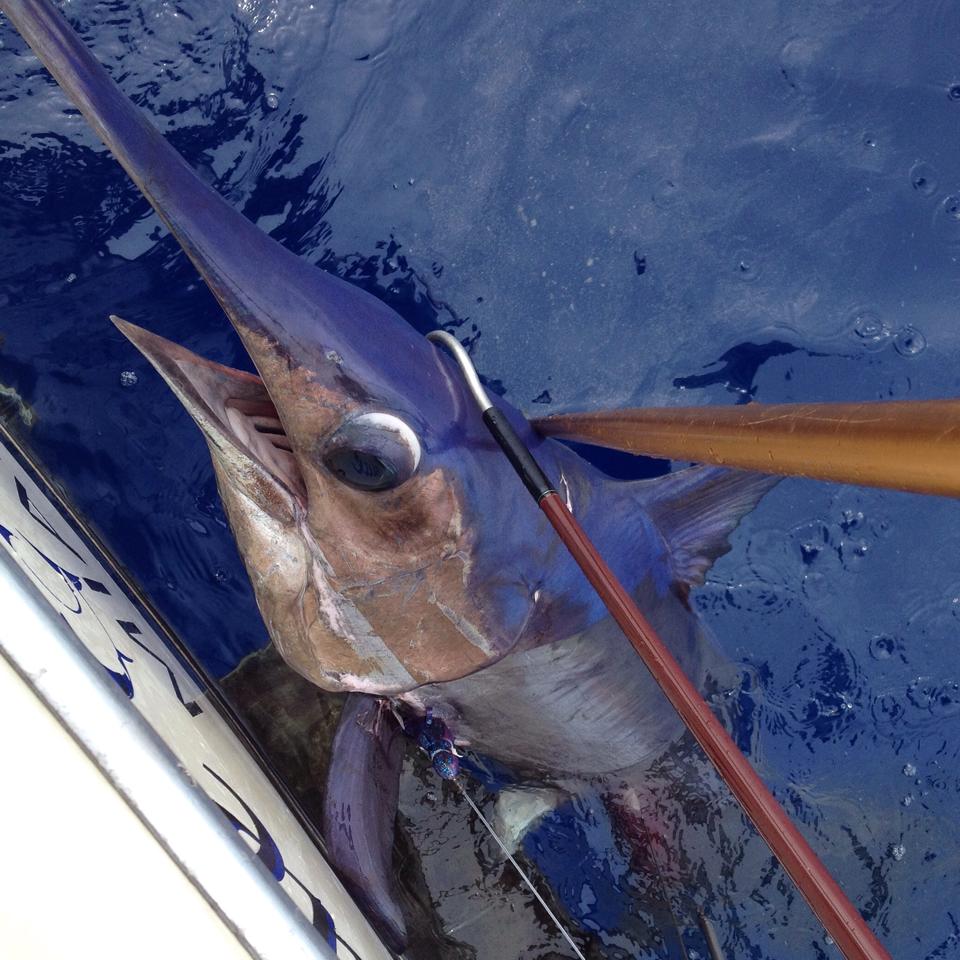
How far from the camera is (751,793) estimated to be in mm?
1404

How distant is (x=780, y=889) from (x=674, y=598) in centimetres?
144

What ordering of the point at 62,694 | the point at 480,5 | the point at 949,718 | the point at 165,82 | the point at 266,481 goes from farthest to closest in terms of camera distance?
the point at 949,718 → the point at 480,5 → the point at 165,82 → the point at 266,481 → the point at 62,694

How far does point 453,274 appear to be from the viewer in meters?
3.41

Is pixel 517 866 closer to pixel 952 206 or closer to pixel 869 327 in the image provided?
pixel 869 327

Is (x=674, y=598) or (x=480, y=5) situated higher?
(x=480, y=5)

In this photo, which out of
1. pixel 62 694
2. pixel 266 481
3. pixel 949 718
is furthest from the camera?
pixel 949 718

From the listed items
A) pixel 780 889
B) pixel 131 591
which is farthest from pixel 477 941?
pixel 131 591

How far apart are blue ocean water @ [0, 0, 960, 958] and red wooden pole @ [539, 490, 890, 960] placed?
183cm

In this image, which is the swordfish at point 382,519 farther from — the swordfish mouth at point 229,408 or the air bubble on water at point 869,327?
the air bubble on water at point 869,327

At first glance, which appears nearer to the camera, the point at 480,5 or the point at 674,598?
the point at 674,598

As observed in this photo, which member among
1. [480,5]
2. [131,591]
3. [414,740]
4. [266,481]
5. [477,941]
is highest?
[480,5]

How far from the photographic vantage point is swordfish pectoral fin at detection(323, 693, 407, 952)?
2.68 metres

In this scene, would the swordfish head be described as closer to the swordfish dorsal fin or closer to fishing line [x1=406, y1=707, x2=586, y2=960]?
the swordfish dorsal fin

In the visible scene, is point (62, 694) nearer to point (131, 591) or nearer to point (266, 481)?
point (266, 481)
